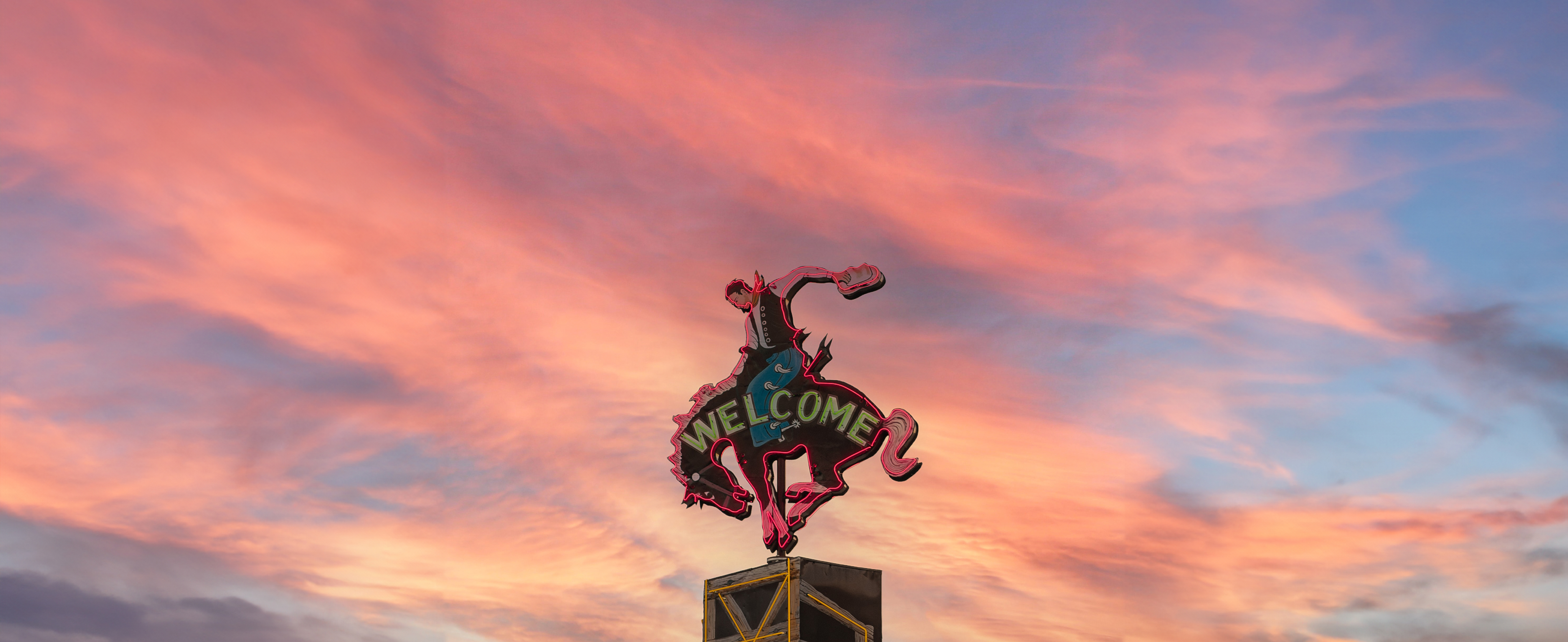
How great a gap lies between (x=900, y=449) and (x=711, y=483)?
236 inches

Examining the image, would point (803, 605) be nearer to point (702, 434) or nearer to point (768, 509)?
point (768, 509)

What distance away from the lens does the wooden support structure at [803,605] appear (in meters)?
38.4

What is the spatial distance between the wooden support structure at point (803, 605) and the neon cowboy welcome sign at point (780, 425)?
0.87 m

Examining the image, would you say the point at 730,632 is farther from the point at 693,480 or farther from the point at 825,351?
the point at 825,351

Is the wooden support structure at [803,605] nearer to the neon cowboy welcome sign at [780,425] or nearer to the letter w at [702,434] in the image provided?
the neon cowboy welcome sign at [780,425]

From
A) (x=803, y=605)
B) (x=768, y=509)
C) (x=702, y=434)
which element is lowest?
(x=803, y=605)

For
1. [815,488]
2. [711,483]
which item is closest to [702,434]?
[711,483]

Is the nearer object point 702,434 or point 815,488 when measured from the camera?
point 815,488

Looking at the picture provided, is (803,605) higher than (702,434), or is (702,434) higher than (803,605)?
(702,434)

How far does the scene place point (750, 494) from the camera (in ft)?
133

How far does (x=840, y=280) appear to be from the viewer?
1609 inches

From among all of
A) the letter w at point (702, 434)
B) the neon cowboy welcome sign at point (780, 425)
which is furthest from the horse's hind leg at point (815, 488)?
the letter w at point (702, 434)

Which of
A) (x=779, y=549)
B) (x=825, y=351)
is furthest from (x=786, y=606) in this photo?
(x=825, y=351)

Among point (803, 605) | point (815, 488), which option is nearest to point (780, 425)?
point (815, 488)
